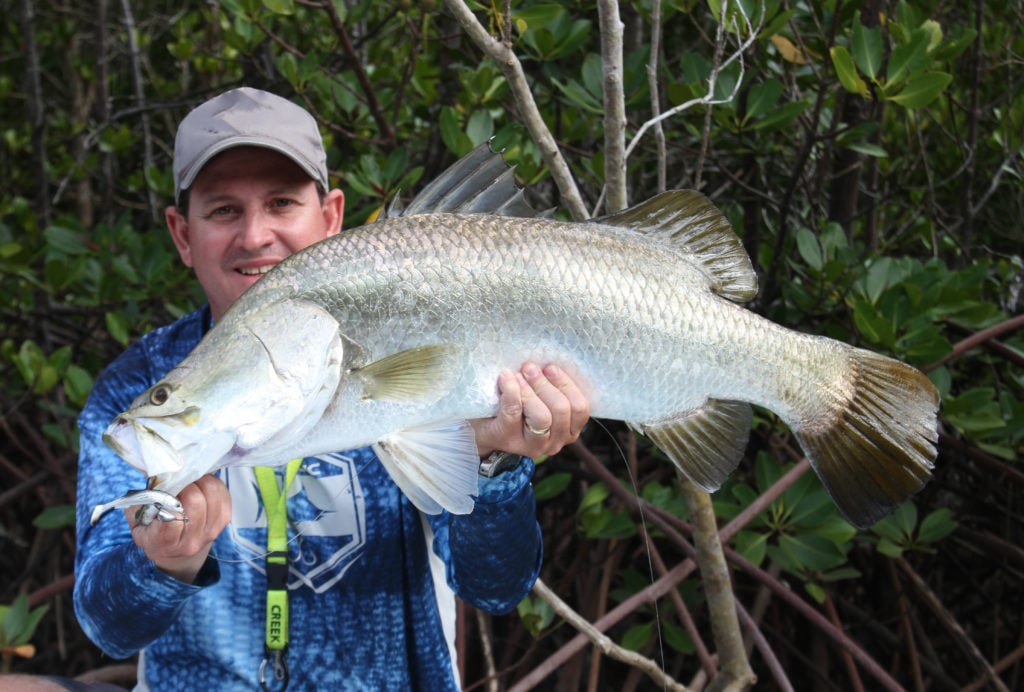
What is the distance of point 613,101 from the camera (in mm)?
2029

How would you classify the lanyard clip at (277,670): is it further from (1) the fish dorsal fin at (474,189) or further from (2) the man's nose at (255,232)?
(1) the fish dorsal fin at (474,189)

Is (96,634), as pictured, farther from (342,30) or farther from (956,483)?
(956,483)

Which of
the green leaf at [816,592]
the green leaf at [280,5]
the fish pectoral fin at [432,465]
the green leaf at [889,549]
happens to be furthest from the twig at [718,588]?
the green leaf at [280,5]

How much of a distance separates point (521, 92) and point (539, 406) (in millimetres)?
760

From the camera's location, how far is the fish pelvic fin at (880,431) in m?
1.66

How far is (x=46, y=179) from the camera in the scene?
396 cm

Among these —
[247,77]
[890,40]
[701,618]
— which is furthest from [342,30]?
[701,618]

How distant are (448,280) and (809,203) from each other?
7.27 feet

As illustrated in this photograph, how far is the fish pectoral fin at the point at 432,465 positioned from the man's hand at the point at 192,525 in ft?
0.83

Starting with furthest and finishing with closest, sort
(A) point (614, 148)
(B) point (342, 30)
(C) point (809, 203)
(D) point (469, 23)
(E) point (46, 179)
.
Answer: (E) point (46, 179) < (C) point (809, 203) < (B) point (342, 30) < (A) point (614, 148) < (D) point (469, 23)

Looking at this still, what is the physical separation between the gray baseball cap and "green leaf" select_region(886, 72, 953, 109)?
1.48 metres

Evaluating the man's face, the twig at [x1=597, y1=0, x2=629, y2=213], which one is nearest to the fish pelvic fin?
the twig at [x1=597, y1=0, x2=629, y2=213]

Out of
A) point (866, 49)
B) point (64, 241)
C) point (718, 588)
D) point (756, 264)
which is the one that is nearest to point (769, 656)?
point (718, 588)

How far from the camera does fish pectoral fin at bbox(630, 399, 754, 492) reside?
1635mm
